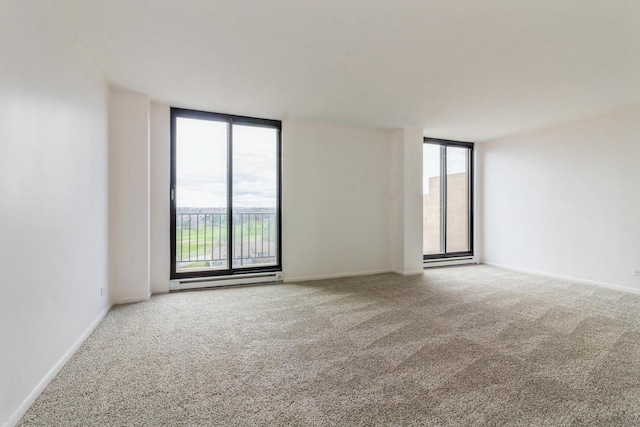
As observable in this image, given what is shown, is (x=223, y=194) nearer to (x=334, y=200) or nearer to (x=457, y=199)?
(x=334, y=200)

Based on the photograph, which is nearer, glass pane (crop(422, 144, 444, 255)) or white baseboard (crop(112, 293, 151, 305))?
white baseboard (crop(112, 293, 151, 305))

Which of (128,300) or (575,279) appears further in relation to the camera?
(575,279)

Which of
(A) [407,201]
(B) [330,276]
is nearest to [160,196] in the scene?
(B) [330,276]

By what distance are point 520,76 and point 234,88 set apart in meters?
3.05

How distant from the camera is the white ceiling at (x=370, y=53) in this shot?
1994 millimetres

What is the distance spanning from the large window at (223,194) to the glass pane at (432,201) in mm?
3078

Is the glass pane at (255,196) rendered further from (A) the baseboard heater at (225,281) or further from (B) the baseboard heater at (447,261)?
(B) the baseboard heater at (447,261)

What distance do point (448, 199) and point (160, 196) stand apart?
207 inches

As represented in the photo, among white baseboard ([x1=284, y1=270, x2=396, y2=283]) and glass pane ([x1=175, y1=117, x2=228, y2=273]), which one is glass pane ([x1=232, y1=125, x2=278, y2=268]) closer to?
glass pane ([x1=175, y1=117, x2=228, y2=273])

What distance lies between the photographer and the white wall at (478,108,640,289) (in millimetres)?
3932

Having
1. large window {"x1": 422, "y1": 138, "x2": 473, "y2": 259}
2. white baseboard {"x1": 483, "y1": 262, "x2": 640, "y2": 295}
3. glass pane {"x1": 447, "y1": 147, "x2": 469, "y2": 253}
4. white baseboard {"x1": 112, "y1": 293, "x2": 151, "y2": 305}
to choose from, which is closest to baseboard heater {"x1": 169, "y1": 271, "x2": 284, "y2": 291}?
white baseboard {"x1": 112, "y1": 293, "x2": 151, "y2": 305}

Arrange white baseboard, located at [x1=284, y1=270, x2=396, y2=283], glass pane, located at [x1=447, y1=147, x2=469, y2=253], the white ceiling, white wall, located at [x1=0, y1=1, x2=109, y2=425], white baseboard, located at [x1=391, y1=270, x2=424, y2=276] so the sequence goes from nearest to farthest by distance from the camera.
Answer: white wall, located at [x1=0, y1=1, x2=109, y2=425], the white ceiling, white baseboard, located at [x1=284, y1=270, x2=396, y2=283], white baseboard, located at [x1=391, y1=270, x2=424, y2=276], glass pane, located at [x1=447, y1=147, x2=469, y2=253]

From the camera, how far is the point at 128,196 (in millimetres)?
3426

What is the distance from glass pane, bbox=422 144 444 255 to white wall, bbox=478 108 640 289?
3.13 ft
